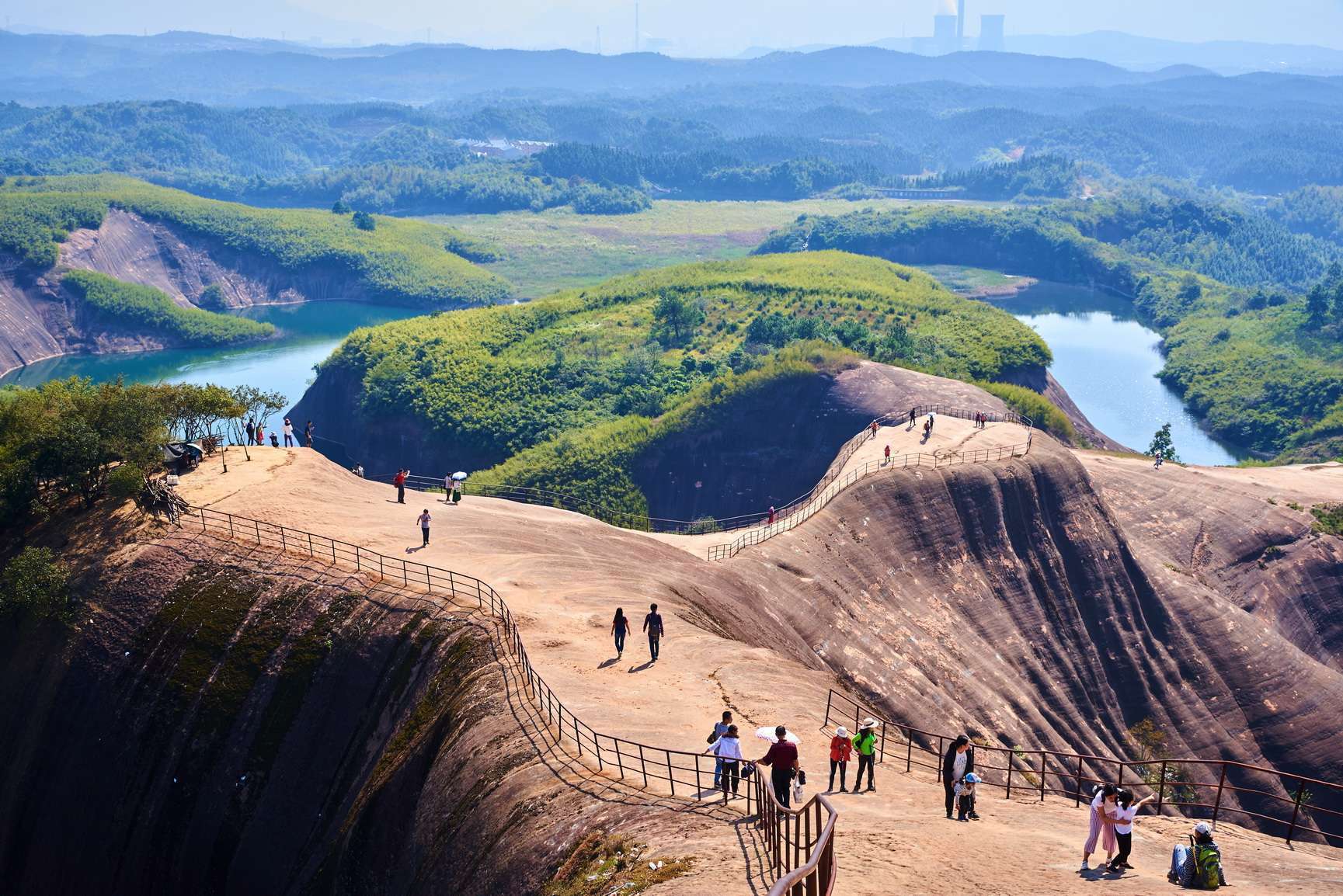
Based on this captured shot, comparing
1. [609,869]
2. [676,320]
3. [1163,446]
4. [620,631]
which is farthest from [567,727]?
[676,320]

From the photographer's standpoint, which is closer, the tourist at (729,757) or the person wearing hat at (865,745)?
the tourist at (729,757)

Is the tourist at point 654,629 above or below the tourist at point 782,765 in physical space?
below

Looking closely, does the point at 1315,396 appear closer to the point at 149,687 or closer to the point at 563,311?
the point at 563,311

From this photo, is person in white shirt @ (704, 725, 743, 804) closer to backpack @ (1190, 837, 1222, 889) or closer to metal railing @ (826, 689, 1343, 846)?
backpack @ (1190, 837, 1222, 889)

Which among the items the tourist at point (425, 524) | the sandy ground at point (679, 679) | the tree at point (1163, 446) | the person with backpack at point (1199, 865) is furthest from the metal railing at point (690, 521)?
the person with backpack at point (1199, 865)

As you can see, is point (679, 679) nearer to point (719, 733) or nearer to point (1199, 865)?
point (719, 733)

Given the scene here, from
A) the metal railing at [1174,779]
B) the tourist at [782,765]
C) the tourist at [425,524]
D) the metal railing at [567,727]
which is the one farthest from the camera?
the tourist at [425,524]

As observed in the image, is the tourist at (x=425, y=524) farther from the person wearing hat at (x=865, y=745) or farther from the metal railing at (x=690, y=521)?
the metal railing at (x=690, y=521)
